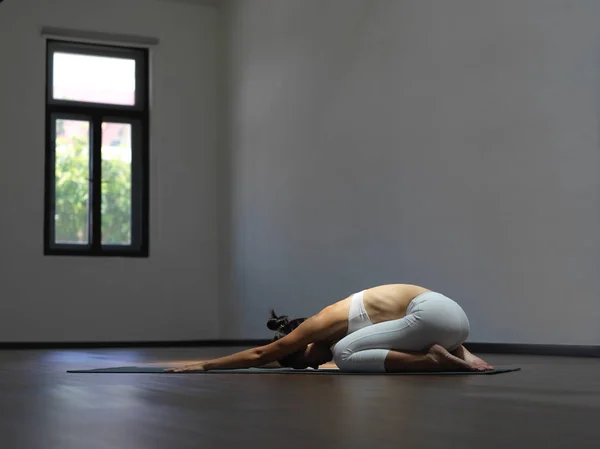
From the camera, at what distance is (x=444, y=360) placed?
3629mm

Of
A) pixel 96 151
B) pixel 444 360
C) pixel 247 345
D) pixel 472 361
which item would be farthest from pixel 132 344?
pixel 444 360

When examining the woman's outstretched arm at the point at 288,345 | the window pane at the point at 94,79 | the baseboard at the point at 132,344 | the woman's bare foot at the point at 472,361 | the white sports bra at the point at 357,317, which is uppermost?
the window pane at the point at 94,79

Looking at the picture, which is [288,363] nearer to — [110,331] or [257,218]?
[257,218]

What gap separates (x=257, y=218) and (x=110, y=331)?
198cm

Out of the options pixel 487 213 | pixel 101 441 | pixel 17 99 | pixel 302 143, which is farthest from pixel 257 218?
pixel 101 441

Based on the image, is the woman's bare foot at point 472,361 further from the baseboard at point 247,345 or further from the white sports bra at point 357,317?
the baseboard at point 247,345

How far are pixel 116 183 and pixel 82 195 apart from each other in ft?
1.25

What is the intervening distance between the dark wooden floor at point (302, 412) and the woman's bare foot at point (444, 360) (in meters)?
0.16

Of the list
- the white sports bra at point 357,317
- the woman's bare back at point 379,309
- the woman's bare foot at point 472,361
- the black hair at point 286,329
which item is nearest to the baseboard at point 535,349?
the woman's bare foot at point 472,361

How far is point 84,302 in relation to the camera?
→ 9.48 m

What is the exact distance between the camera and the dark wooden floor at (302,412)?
66.1 inches

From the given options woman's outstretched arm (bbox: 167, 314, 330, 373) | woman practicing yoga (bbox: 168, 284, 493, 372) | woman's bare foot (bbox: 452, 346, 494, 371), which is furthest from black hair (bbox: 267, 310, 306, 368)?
woman's bare foot (bbox: 452, 346, 494, 371)

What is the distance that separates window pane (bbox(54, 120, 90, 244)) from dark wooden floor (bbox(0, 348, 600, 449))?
613 cm

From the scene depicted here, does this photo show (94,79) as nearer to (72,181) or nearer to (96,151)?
(96,151)
